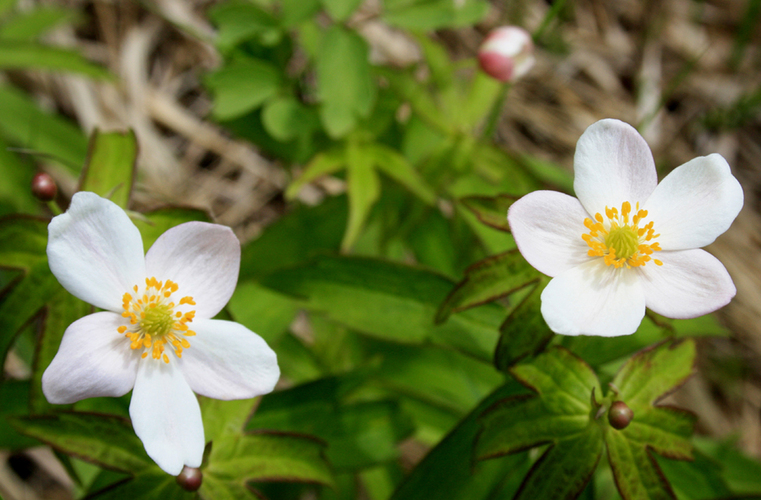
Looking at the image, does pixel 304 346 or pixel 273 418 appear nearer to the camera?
pixel 273 418

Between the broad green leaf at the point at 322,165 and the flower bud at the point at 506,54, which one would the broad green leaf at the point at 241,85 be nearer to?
the broad green leaf at the point at 322,165

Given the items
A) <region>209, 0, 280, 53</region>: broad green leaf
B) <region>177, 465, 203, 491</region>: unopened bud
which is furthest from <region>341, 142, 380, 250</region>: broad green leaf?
<region>177, 465, 203, 491</region>: unopened bud

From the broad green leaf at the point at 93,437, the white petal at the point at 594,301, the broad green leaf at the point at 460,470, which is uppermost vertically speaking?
the white petal at the point at 594,301

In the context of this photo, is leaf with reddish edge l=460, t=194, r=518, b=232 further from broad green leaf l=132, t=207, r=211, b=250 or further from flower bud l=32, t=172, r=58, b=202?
flower bud l=32, t=172, r=58, b=202

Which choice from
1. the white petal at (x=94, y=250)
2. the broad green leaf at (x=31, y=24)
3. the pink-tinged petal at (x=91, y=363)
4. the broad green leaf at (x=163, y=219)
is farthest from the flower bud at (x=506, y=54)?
the broad green leaf at (x=31, y=24)

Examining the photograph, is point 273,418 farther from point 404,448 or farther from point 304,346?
point 404,448

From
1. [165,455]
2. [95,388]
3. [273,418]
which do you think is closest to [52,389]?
[95,388]
